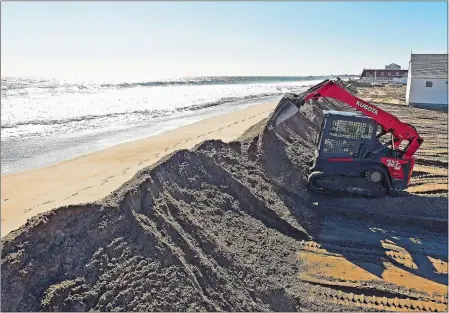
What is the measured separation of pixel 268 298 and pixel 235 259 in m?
0.85

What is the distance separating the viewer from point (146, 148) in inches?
562

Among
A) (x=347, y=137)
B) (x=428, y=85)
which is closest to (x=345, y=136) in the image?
(x=347, y=137)

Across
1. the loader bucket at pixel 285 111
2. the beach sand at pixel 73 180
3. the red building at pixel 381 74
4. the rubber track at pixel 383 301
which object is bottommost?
the rubber track at pixel 383 301

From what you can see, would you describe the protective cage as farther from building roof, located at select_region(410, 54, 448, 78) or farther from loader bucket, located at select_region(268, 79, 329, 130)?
building roof, located at select_region(410, 54, 448, 78)

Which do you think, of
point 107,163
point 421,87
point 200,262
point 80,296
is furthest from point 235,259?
point 421,87

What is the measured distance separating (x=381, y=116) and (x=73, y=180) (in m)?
8.09

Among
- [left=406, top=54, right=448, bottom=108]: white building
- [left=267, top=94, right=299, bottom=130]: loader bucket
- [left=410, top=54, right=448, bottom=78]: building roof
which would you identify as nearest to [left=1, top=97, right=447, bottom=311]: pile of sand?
[left=267, top=94, right=299, bottom=130]: loader bucket

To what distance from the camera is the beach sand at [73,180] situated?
8086 mm

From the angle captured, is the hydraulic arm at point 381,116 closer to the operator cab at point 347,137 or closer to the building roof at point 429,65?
the operator cab at point 347,137

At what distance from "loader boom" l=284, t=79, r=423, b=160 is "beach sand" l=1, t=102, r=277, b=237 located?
5.16 meters

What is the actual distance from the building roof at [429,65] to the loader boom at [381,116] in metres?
22.4

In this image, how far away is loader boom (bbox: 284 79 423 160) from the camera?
973cm

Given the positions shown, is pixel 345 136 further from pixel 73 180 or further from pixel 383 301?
pixel 73 180

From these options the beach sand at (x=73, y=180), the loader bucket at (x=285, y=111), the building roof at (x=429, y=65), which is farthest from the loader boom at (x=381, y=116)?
the building roof at (x=429, y=65)
